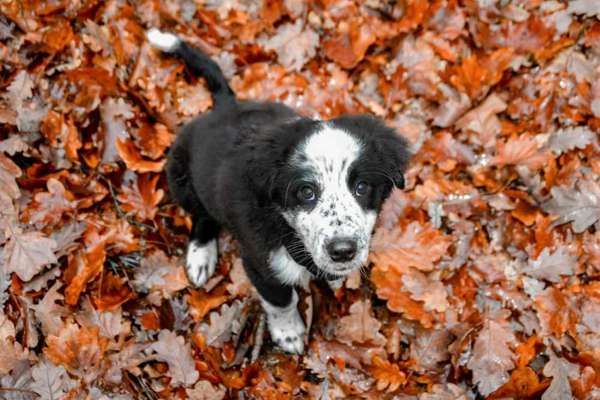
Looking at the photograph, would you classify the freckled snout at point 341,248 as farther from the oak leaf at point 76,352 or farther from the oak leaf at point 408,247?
the oak leaf at point 76,352

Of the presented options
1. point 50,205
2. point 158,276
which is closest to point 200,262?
point 158,276

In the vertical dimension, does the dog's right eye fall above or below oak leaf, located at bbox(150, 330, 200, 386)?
above

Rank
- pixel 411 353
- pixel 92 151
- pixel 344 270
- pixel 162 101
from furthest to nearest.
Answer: pixel 162 101 < pixel 92 151 < pixel 411 353 < pixel 344 270

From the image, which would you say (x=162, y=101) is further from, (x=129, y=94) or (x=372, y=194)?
(x=372, y=194)

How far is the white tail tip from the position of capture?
3.82 meters

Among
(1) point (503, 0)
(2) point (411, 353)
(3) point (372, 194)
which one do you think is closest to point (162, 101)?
(3) point (372, 194)

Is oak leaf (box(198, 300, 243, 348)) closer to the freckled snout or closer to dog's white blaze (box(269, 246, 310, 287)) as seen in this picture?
dog's white blaze (box(269, 246, 310, 287))

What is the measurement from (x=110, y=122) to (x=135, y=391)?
172 cm

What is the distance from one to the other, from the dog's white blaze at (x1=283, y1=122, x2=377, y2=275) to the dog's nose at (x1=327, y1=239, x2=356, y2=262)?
0.07 ft

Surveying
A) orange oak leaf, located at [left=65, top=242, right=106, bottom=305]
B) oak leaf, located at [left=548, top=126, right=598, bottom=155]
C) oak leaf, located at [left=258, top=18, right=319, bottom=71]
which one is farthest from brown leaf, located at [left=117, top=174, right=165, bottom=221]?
oak leaf, located at [left=548, top=126, right=598, bottom=155]

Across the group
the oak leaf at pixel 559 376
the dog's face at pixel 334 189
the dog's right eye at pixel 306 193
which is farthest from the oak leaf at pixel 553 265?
the dog's right eye at pixel 306 193

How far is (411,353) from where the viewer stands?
3.15 meters

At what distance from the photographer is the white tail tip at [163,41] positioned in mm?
3818

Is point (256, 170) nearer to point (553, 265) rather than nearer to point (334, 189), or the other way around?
point (334, 189)
